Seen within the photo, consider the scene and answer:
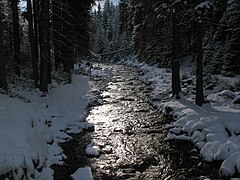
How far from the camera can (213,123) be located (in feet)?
37.5

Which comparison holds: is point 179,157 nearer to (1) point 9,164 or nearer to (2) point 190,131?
(2) point 190,131

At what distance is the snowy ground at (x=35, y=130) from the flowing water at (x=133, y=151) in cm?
50

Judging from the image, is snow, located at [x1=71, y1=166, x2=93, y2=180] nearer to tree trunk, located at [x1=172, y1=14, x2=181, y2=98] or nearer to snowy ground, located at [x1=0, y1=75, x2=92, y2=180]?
snowy ground, located at [x1=0, y1=75, x2=92, y2=180]

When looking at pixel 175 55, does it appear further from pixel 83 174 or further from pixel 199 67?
pixel 83 174

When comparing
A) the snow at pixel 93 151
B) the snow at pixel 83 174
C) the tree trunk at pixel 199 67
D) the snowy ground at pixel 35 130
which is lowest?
the snow at pixel 83 174

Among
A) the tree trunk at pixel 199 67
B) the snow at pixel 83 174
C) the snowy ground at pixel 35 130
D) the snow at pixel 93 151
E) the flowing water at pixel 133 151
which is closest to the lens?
the snowy ground at pixel 35 130

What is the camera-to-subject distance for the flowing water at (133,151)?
9.02m

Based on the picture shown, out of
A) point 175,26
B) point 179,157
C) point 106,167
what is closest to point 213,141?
point 179,157

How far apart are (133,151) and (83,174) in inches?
94.8

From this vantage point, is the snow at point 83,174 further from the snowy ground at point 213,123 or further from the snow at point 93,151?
the snowy ground at point 213,123

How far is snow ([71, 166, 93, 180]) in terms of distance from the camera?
28.5 feet

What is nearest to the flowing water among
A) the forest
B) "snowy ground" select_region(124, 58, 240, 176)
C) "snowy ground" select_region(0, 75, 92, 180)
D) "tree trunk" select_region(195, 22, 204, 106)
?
the forest

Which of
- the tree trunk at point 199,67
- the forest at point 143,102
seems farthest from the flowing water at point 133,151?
the tree trunk at point 199,67

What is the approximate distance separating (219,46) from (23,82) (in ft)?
44.7
